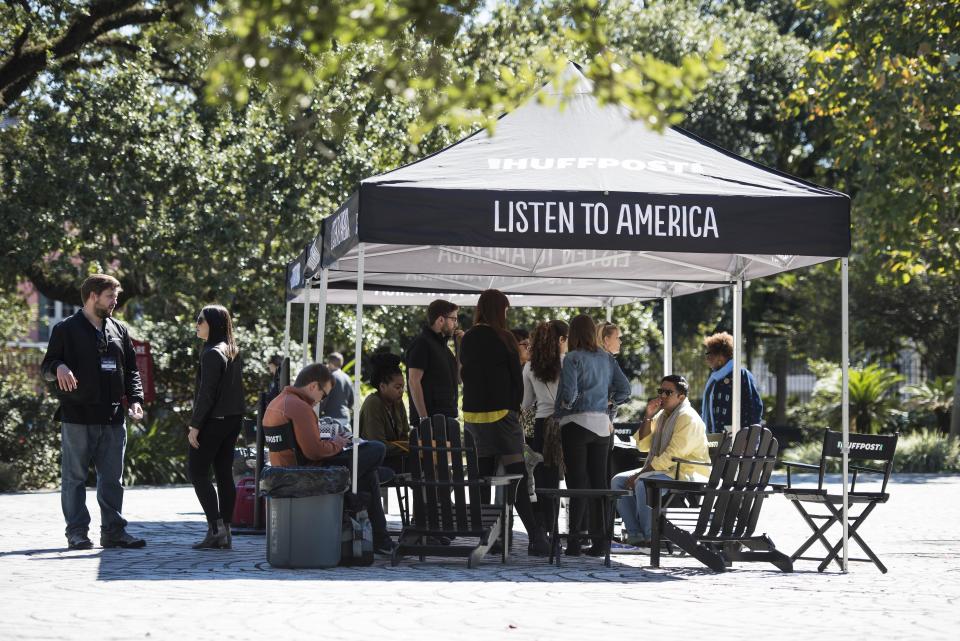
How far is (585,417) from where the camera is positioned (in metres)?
10.0

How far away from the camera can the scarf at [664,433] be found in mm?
9984

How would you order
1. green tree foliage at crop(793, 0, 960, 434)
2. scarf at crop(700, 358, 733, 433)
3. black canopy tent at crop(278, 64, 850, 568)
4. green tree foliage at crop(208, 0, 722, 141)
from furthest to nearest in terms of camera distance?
green tree foliage at crop(793, 0, 960, 434) → scarf at crop(700, 358, 733, 433) → black canopy tent at crop(278, 64, 850, 568) → green tree foliage at crop(208, 0, 722, 141)

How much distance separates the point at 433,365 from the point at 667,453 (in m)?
2.18

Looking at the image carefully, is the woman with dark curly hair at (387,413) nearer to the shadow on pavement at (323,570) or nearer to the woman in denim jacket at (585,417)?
the shadow on pavement at (323,570)

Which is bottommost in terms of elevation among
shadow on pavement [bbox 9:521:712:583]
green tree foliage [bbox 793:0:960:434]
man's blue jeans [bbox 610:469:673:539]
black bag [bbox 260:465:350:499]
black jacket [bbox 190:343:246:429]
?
shadow on pavement [bbox 9:521:712:583]

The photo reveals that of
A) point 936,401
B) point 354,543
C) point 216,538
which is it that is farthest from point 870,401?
point 354,543

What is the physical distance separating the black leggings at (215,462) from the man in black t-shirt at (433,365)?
4.73ft

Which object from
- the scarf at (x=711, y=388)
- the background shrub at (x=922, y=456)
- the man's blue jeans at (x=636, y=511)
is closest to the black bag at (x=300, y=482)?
the man's blue jeans at (x=636, y=511)

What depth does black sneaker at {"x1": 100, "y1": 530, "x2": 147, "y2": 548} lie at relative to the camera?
33.8ft

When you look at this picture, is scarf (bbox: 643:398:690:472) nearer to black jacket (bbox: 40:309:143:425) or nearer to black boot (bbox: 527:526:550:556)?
black boot (bbox: 527:526:550:556)

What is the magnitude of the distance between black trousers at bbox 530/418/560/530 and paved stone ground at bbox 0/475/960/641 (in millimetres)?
398

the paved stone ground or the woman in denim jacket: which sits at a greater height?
the woman in denim jacket

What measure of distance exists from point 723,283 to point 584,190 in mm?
4010

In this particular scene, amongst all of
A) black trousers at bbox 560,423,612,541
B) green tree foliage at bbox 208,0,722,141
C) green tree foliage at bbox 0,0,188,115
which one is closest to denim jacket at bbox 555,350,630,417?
black trousers at bbox 560,423,612,541
